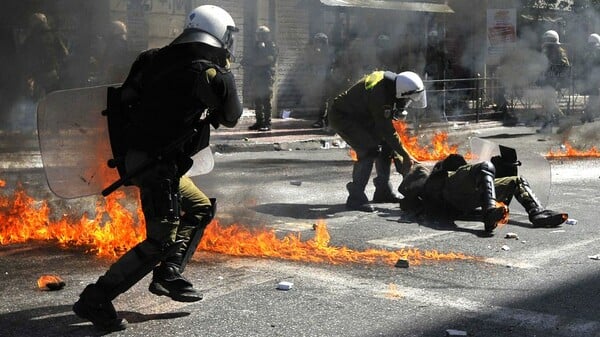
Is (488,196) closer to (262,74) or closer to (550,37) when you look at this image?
(262,74)

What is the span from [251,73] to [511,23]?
12.3ft

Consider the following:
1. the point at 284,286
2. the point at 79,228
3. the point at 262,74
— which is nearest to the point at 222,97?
the point at 284,286

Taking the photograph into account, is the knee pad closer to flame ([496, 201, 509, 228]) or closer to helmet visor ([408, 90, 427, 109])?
flame ([496, 201, 509, 228])

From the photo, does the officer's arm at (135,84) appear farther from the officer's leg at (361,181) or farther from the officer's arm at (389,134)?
the officer's leg at (361,181)

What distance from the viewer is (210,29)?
4.25m

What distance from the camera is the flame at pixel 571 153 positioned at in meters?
12.2

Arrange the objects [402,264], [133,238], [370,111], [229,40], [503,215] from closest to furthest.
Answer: [229,40] < [402,264] < [133,238] < [503,215] < [370,111]

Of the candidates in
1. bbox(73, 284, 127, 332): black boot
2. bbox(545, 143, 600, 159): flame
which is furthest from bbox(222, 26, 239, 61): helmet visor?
bbox(545, 143, 600, 159): flame

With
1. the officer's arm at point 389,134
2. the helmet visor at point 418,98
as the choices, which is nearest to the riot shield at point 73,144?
the officer's arm at point 389,134

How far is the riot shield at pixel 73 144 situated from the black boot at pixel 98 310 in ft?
3.22

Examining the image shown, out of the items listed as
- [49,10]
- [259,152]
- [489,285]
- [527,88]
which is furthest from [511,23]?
[489,285]

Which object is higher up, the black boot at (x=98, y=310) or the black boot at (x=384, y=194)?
the black boot at (x=98, y=310)

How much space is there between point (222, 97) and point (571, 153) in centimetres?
939

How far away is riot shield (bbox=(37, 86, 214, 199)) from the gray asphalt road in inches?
23.0
